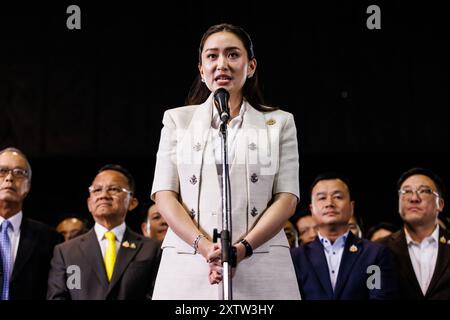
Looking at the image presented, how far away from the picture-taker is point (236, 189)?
7.88 feet

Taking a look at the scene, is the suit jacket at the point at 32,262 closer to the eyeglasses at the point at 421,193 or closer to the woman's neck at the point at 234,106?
the woman's neck at the point at 234,106

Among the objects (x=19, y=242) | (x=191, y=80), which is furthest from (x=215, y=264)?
(x=191, y=80)

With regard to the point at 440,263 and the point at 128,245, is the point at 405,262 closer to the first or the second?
the point at 440,263

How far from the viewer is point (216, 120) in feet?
8.26

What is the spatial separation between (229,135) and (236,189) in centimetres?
20

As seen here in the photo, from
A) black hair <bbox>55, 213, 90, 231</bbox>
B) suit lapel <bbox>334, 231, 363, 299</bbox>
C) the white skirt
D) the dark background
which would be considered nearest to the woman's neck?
the white skirt

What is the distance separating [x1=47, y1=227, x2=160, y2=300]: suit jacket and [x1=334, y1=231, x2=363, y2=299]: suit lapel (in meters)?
0.92

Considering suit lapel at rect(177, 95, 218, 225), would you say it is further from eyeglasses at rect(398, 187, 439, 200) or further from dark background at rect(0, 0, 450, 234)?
eyeglasses at rect(398, 187, 439, 200)

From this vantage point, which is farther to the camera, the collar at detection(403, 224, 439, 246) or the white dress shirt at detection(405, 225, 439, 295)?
the collar at detection(403, 224, 439, 246)

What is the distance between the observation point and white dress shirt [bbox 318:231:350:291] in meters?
3.89
